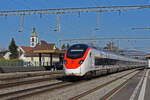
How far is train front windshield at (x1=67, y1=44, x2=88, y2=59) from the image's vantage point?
21484 mm

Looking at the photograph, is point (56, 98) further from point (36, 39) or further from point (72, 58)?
point (36, 39)

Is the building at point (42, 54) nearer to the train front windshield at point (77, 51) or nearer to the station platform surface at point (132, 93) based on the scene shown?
the train front windshield at point (77, 51)

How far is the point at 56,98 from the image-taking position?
12312 mm

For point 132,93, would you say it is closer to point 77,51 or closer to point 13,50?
point 77,51

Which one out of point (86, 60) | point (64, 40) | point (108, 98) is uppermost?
point (64, 40)

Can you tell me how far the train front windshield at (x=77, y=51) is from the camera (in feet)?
70.5

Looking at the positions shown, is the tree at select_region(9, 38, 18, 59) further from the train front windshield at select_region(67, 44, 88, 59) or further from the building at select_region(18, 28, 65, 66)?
the train front windshield at select_region(67, 44, 88, 59)

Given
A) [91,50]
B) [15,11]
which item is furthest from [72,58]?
[15,11]

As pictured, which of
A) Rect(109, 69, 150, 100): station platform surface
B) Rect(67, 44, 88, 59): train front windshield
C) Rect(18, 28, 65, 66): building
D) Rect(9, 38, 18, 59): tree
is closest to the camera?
Rect(109, 69, 150, 100): station platform surface

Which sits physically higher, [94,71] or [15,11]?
[15,11]

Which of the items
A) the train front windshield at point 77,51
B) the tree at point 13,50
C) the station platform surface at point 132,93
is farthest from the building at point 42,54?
the station platform surface at point 132,93

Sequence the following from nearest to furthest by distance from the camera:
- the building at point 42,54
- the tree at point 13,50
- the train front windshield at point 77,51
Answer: the train front windshield at point 77,51, the building at point 42,54, the tree at point 13,50

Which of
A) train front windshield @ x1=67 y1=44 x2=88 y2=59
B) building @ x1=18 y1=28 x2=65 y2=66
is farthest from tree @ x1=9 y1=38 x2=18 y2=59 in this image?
train front windshield @ x1=67 y1=44 x2=88 y2=59

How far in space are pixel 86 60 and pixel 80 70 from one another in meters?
1.28
